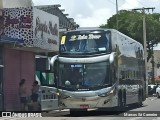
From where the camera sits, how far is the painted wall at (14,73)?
2444cm

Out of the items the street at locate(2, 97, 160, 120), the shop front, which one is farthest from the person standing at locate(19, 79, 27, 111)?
the street at locate(2, 97, 160, 120)

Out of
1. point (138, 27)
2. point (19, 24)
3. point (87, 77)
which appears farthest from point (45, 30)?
point (138, 27)

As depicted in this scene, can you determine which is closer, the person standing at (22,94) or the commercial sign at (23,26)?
the person standing at (22,94)

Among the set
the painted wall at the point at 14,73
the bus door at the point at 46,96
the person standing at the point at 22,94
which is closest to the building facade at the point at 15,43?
the painted wall at the point at 14,73

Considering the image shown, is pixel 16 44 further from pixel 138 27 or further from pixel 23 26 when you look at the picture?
pixel 138 27

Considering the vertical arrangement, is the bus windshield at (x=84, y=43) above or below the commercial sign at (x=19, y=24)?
below

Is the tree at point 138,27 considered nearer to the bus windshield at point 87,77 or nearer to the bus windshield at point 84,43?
the bus windshield at point 84,43

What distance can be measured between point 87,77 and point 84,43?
5.67 feet

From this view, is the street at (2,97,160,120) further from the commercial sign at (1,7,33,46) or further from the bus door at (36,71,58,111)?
the commercial sign at (1,7,33,46)

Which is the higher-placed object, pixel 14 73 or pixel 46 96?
pixel 14 73

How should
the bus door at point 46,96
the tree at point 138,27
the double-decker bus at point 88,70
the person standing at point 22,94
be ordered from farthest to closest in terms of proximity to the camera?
1. the tree at point 138,27
2. the bus door at point 46,96
3. the person standing at point 22,94
4. the double-decker bus at point 88,70

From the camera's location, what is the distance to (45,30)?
27.5m

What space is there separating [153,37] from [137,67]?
4065cm

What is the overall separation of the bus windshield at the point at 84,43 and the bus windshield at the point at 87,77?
74 cm
